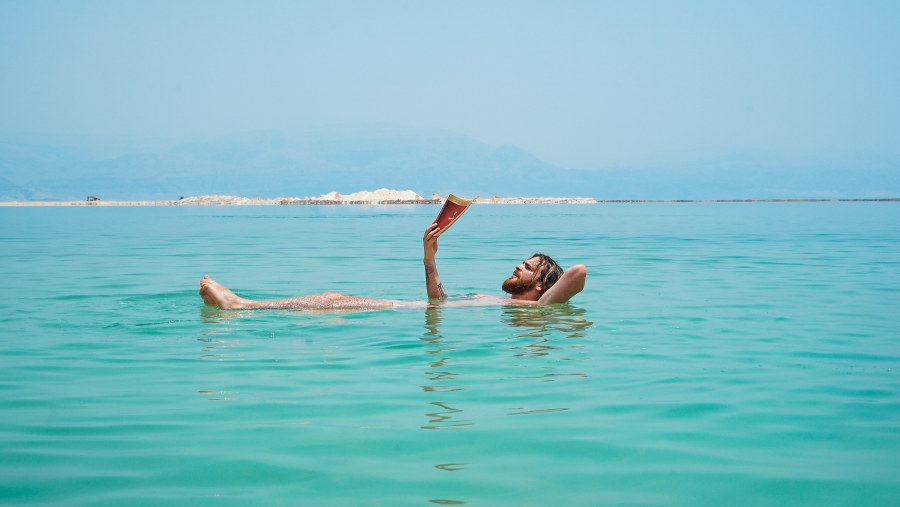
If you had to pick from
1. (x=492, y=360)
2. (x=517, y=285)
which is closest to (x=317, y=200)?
(x=517, y=285)

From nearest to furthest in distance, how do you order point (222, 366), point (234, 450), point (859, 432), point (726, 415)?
1. point (234, 450)
2. point (859, 432)
3. point (726, 415)
4. point (222, 366)

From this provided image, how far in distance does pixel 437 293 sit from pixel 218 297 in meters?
2.71

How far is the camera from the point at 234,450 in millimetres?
4789

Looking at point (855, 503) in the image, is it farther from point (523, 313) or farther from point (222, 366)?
point (523, 313)

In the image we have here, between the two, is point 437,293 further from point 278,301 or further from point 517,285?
point 278,301

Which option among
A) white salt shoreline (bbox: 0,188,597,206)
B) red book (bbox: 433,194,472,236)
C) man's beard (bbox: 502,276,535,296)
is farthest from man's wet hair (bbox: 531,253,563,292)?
white salt shoreline (bbox: 0,188,597,206)

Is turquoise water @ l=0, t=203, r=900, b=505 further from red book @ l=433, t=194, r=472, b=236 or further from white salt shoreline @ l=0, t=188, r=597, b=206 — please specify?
white salt shoreline @ l=0, t=188, r=597, b=206

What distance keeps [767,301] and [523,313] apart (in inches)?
158

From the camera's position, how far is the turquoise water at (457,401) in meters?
4.30

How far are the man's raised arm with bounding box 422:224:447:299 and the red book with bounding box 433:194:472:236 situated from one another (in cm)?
8

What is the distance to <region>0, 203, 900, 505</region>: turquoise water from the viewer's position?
4301 mm

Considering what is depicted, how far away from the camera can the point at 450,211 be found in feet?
30.5

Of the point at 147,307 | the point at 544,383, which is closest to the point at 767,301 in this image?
the point at 544,383

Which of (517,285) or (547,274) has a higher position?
(547,274)
